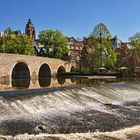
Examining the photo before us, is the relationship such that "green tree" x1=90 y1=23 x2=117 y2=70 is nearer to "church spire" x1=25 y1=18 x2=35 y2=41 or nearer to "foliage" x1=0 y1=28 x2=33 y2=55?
"foliage" x1=0 y1=28 x2=33 y2=55

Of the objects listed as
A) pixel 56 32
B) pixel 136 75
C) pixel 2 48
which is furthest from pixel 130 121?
pixel 56 32

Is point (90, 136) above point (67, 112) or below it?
below

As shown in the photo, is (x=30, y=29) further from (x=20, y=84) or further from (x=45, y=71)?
(x=20, y=84)

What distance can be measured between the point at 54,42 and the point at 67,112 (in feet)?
201

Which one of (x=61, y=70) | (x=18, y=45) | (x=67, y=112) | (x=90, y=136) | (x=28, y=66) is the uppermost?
(x=18, y=45)

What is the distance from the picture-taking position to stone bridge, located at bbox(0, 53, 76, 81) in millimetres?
49156

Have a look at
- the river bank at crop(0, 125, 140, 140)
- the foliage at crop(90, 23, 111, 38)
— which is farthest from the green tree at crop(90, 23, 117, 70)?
the river bank at crop(0, 125, 140, 140)

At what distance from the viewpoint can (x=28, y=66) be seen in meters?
55.4

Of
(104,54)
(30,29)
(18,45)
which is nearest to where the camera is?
(104,54)

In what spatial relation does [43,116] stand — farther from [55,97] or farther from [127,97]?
[127,97]

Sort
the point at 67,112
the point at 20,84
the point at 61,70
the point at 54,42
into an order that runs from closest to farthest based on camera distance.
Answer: the point at 67,112 < the point at 20,84 < the point at 61,70 < the point at 54,42

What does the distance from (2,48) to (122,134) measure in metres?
60.5

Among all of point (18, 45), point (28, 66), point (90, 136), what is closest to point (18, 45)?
point (18, 45)

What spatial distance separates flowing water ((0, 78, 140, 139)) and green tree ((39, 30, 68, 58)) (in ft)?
172
